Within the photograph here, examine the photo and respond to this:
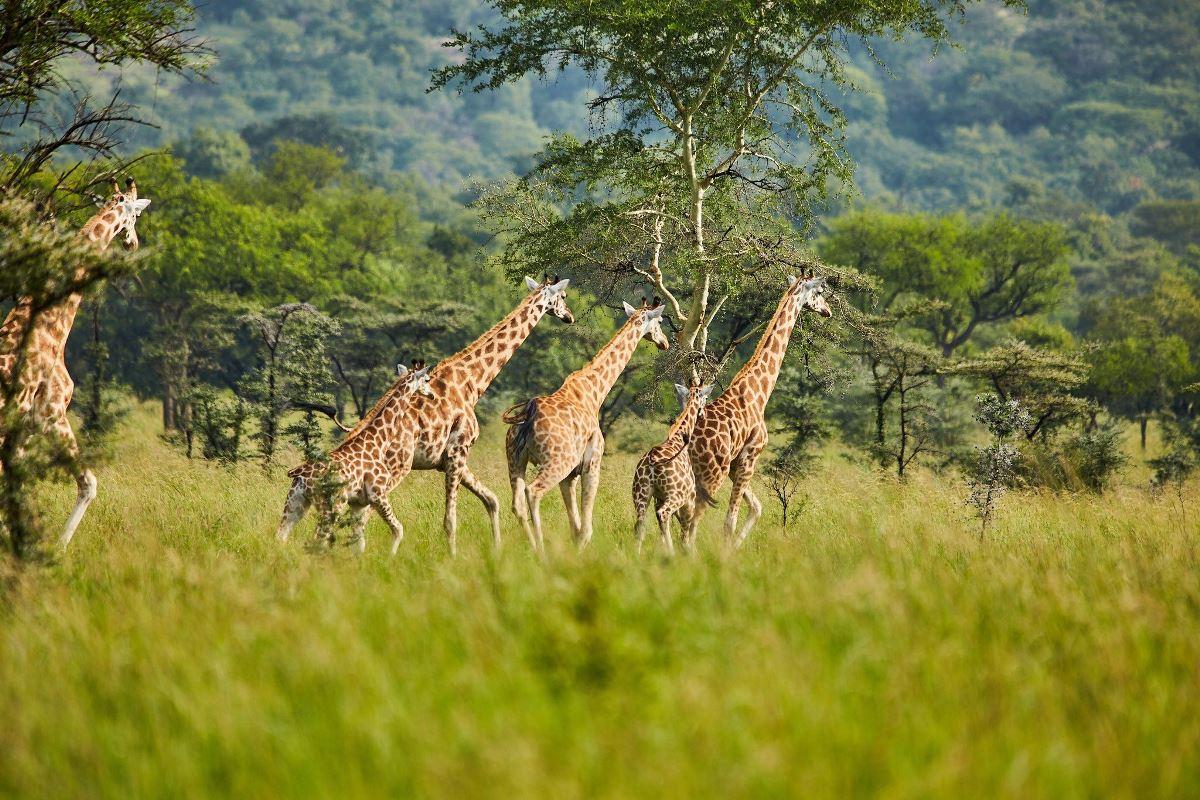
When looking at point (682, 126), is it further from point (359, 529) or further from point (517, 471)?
point (359, 529)

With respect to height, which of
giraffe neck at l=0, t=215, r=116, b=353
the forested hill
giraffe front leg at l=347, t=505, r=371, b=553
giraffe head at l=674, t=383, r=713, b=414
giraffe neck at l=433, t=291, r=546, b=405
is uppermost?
the forested hill

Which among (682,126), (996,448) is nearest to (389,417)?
(996,448)

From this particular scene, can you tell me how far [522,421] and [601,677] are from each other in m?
5.16

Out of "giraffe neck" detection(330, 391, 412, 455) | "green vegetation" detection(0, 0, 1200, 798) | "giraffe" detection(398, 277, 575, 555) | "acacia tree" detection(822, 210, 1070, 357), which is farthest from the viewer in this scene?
"acacia tree" detection(822, 210, 1070, 357)

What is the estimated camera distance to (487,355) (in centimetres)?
1055

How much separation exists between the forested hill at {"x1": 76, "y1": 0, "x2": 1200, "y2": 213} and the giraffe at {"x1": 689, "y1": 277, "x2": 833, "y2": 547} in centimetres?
8860

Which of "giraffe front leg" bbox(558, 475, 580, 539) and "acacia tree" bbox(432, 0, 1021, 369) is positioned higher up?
"acacia tree" bbox(432, 0, 1021, 369)

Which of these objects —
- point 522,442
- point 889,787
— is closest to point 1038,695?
point 889,787

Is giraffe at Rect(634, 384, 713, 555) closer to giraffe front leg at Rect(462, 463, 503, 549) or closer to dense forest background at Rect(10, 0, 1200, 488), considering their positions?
giraffe front leg at Rect(462, 463, 503, 549)

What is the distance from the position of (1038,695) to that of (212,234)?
3524cm

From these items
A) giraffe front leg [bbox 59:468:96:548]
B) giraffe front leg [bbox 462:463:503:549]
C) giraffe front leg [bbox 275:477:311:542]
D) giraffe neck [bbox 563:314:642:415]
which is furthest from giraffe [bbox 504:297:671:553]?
giraffe front leg [bbox 59:468:96:548]

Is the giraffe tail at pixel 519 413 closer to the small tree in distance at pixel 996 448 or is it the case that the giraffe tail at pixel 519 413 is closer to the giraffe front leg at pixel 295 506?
the giraffe front leg at pixel 295 506

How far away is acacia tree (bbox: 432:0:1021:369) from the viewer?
14547 millimetres

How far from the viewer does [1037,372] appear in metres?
20.4
